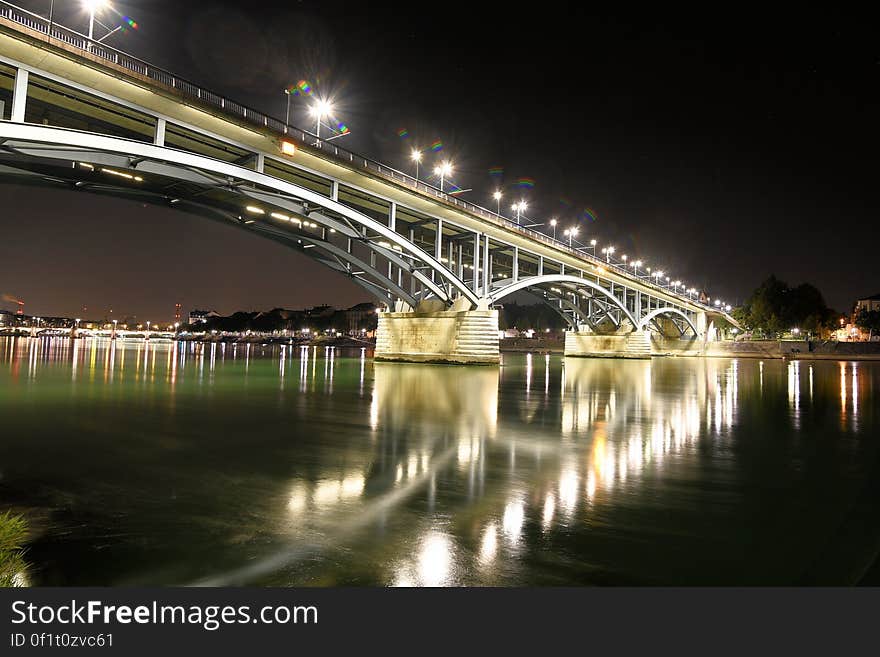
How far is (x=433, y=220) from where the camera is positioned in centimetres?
3897

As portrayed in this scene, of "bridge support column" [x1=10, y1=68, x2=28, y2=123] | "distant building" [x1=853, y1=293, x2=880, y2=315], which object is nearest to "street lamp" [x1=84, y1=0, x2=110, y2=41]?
"bridge support column" [x1=10, y1=68, x2=28, y2=123]

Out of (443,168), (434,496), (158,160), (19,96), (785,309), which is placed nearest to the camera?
(434,496)

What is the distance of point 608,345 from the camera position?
242 feet

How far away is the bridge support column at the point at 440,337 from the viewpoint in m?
39.9

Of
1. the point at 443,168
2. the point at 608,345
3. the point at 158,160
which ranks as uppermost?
the point at 443,168

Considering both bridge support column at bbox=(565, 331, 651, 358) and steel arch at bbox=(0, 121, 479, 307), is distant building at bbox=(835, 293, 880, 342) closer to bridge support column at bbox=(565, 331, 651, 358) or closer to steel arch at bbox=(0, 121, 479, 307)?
bridge support column at bbox=(565, 331, 651, 358)

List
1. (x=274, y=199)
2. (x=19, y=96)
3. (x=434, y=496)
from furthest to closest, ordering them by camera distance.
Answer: (x=274, y=199) < (x=19, y=96) < (x=434, y=496)

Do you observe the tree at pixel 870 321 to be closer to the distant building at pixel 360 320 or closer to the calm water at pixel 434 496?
the calm water at pixel 434 496

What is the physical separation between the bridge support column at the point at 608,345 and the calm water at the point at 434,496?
60.4 meters

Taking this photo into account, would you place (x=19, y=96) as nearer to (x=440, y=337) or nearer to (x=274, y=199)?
(x=274, y=199)

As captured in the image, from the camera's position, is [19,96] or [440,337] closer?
[19,96]

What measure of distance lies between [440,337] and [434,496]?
1397 inches

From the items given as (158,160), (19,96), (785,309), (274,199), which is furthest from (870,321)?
(19,96)

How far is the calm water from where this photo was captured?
4000 mm
